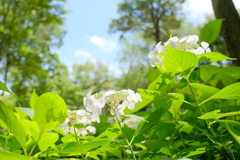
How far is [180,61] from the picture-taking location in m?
0.50

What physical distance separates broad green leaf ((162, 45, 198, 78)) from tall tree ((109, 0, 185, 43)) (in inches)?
585

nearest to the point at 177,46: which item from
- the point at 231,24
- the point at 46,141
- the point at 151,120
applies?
the point at 151,120

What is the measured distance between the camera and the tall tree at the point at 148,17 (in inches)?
597

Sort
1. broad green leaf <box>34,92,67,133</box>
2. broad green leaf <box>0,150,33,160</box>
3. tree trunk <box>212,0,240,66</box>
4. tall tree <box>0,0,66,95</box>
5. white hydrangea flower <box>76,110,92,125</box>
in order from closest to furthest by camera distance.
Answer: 1. broad green leaf <box>0,150,33,160</box>
2. broad green leaf <box>34,92,67,133</box>
3. white hydrangea flower <box>76,110,92,125</box>
4. tree trunk <box>212,0,240,66</box>
5. tall tree <box>0,0,66,95</box>

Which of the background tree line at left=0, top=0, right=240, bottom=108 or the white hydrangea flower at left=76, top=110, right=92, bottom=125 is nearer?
the white hydrangea flower at left=76, top=110, right=92, bottom=125

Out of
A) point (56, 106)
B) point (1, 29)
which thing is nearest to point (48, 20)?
point (1, 29)

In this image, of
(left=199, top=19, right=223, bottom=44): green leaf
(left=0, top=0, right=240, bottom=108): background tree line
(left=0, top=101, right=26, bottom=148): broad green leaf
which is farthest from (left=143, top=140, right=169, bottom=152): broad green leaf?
(left=0, top=0, right=240, bottom=108): background tree line

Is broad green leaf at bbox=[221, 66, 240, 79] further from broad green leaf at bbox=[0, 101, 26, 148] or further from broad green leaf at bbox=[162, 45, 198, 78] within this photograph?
broad green leaf at bbox=[0, 101, 26, 148]

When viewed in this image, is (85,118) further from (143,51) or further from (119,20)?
(143,51)

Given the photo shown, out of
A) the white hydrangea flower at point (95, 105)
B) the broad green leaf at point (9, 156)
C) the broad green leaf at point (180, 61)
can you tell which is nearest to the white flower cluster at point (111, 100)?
the white hydrangea flower at point (95, 105)

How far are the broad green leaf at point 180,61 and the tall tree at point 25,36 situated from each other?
44.0 feet

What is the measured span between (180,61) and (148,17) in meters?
15.6

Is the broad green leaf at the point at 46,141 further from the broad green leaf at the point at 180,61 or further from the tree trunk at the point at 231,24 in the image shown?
the tree trunk at the point at 231,24

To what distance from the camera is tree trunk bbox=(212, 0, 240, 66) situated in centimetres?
165
